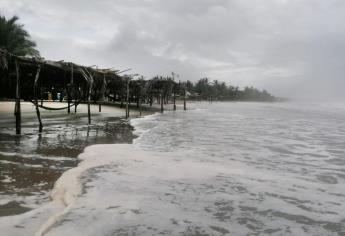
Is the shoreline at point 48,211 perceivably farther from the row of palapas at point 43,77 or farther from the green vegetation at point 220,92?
the green vegetation at point 220,92

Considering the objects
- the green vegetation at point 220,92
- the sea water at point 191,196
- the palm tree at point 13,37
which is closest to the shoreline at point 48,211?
the sea water at point 191,196

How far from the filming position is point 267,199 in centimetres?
614

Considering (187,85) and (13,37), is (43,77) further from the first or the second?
(187,85)

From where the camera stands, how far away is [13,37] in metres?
27.9

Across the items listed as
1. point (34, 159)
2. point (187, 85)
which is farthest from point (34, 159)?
point (187, 85)

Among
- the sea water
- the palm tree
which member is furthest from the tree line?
the sea water

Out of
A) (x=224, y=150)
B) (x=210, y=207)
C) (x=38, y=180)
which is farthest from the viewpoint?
(x=224, y=150)

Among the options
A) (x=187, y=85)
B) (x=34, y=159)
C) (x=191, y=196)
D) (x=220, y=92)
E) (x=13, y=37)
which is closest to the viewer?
(x=191, y=196)

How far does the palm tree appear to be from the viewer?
89.5 feet

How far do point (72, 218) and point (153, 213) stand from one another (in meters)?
0.98

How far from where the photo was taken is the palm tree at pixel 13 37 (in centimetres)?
2728

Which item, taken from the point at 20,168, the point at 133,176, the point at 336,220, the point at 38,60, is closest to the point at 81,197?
the point at 133,176

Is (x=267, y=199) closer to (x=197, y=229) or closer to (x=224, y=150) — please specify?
(x=197, y=229)

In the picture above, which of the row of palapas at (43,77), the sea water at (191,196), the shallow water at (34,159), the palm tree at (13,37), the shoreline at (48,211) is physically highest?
the palm tree at (13,37)
